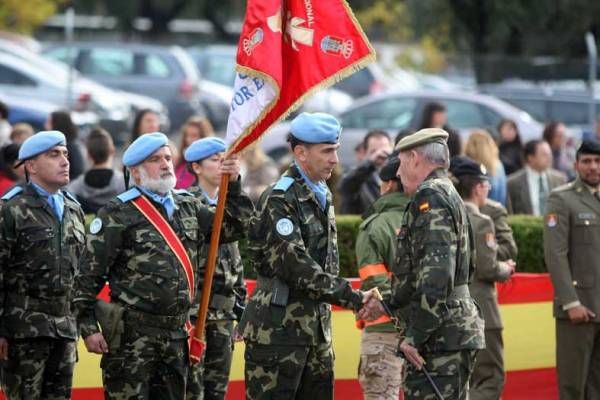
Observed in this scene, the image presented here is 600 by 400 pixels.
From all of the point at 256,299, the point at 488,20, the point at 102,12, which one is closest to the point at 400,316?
the point at 256,299

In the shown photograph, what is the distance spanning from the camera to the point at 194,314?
1030cm

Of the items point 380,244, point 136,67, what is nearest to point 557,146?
point 380,244

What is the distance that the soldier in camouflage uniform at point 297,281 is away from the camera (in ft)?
30.0

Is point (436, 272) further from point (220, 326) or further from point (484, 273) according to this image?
point (484, 273)

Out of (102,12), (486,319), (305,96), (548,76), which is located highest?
(102,12)

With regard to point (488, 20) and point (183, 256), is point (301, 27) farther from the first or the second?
point (488, 20)

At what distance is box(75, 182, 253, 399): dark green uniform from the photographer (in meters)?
9.21

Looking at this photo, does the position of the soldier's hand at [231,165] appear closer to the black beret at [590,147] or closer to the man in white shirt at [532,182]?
the black beret at [590,147]

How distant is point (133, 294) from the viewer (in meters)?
9.25

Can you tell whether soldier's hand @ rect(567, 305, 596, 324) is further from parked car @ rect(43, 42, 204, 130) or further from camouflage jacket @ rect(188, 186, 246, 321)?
parked car @ rect(43, 42, 204, 130)

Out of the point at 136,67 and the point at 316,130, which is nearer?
the point at 316,130

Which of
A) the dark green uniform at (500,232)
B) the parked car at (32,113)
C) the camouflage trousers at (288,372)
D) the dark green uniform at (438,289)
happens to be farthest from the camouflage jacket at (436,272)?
the parked car at (32,113)

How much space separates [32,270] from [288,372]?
182 cm

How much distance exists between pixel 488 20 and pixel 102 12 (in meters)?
25.7
